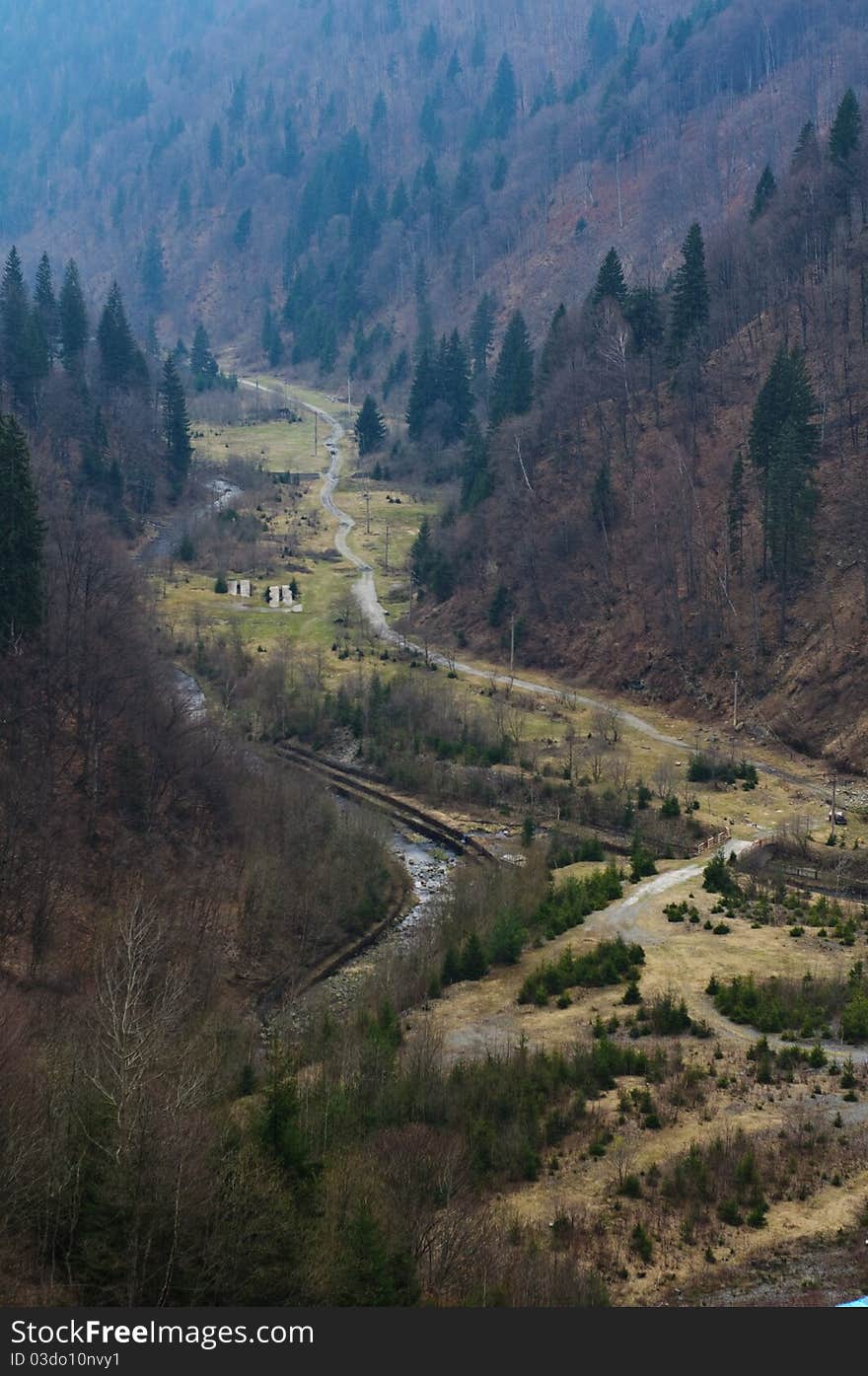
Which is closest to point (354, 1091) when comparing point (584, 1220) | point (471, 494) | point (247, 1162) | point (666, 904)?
point (584, 1220)

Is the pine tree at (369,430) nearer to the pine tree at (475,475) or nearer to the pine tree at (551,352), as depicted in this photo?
the pine tree at (475,475)

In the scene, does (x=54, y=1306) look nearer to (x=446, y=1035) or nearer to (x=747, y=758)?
(x=446, y=1035)

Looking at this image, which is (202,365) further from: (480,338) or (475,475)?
(475,475)

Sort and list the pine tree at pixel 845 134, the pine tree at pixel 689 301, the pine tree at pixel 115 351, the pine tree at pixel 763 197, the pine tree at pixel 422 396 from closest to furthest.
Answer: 1. the pine tree at pixel 689 301
2. the pine tree at pixel 845 134
3. the pine tree at pixel 763 197
4. the pine tree at pixel 115 351
5. the pine tree at pixel 422 396

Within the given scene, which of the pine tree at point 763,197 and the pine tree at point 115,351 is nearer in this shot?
the pine tree at point 763,197

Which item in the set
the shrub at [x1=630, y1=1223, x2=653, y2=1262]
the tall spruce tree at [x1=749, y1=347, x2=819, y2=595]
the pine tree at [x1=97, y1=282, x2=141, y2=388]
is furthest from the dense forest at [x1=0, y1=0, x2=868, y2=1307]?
Result: the pine tree at [x1=97, y1=282, x2=141, y2=388]

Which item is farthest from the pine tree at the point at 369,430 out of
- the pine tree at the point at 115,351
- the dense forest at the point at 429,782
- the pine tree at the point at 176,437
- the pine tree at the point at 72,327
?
the pine tree at the point at 72,327

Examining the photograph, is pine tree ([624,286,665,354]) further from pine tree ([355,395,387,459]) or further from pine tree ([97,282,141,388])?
pine tree ([355,395,387,459])
